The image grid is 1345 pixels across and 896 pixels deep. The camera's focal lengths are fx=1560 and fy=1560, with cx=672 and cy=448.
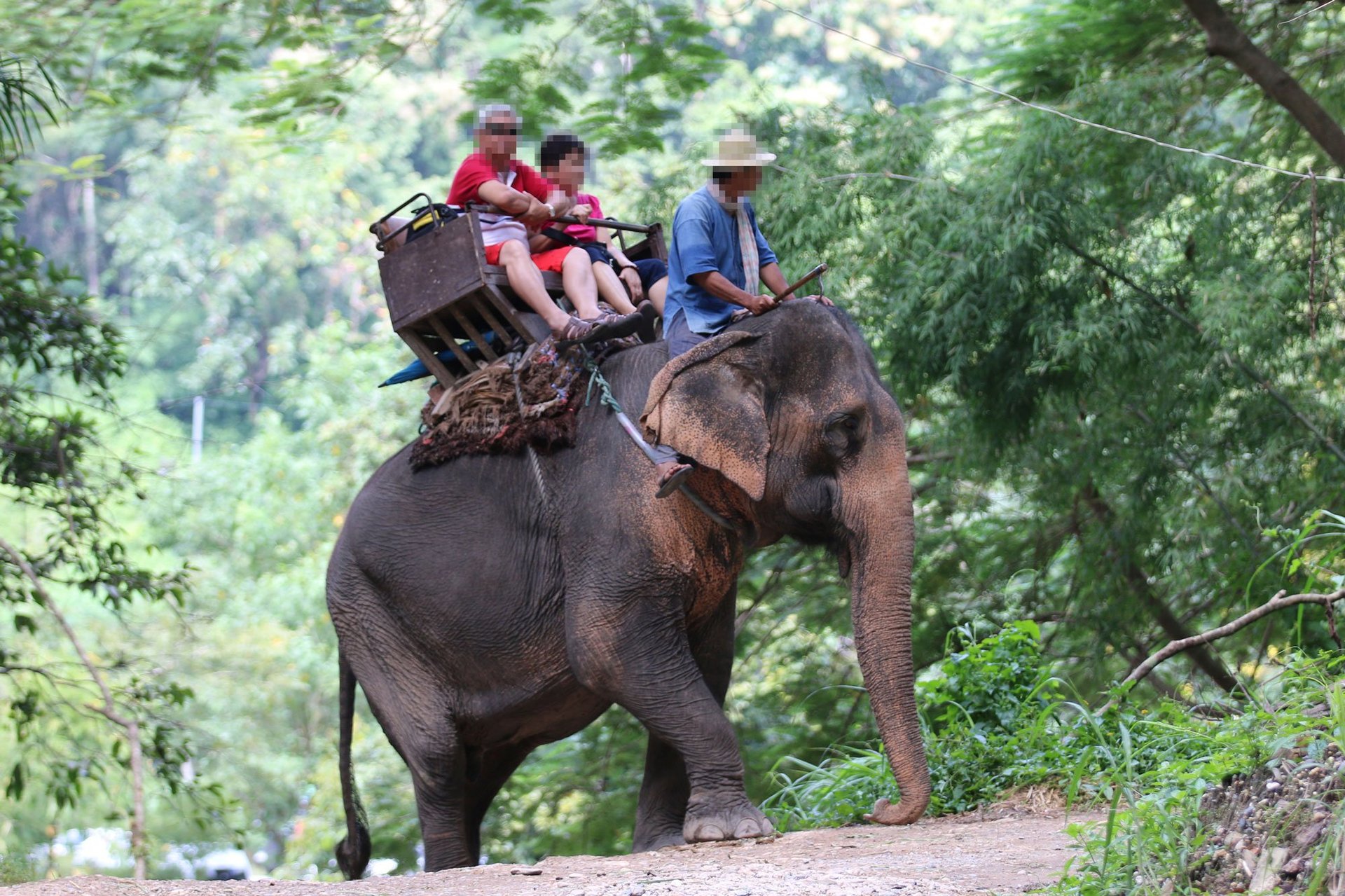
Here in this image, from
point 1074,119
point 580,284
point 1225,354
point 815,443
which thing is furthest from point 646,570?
point 1225,354

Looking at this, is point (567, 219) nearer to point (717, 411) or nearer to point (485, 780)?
point (717, 411)

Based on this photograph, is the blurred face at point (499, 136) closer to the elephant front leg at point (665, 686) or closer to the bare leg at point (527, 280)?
the bare leg at point (527, 280)

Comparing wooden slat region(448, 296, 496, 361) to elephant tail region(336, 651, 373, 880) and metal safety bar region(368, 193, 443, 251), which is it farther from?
elephant tail region(336, 651, 373, 880)

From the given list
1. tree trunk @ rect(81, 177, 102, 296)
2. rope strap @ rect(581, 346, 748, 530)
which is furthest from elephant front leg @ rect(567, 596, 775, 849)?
tree trunk @ rect(81, 177, 102, 296)

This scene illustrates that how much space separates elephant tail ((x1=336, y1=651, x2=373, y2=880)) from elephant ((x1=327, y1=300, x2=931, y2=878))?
0.35 metres

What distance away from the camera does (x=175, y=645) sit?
20.5m

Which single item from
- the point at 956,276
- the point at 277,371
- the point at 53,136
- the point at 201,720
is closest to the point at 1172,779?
the point at 956,276

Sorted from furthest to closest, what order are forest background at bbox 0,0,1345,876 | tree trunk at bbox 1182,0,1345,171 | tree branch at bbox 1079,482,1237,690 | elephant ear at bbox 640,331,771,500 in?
tree branch at bbox 1079,482,1237,690 < forest background at bbox 0,0,1345,876 < tree trunk at bbox 1182,0,1345,171 < elephant ear at bbox 640,331,771,500

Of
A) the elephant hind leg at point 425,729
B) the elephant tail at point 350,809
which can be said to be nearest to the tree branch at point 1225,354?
the elephant hind leg at point 425,729

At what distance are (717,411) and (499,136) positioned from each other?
1.50 m

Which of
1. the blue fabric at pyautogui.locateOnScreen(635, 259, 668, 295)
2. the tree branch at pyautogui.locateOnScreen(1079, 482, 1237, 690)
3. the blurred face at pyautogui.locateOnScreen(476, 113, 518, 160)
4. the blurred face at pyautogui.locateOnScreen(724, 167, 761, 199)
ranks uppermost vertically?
the blurred face at pyautogui.locateOnScreen(476, 113, 518, 160)

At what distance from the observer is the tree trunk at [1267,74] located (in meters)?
7.10

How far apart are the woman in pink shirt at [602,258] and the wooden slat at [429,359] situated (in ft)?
1.90

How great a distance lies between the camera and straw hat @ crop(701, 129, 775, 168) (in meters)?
5.24
